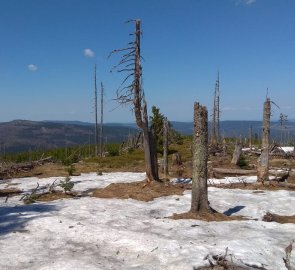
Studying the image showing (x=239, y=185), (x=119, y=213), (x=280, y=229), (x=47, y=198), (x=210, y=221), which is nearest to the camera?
(x=280, y=229)

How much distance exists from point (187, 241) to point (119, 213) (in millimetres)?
4035

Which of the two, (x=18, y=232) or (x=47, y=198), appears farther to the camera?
(x=47, y=198)

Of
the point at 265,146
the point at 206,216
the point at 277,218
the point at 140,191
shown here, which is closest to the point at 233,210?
the point at 277,218

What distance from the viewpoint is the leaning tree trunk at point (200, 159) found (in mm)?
13250

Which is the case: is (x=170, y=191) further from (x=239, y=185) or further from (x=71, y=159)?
(x=71, y=159)

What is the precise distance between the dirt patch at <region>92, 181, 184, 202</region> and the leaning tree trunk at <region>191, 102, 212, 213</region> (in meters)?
3.37

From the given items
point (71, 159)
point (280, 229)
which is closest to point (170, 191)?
point (280, 229)

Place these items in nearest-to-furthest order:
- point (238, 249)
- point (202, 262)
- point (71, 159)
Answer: point (202, 262), point (238, 249), point (71, 159)

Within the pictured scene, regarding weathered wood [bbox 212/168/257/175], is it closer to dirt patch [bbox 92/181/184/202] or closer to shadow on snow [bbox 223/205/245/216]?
dirt patch [bbox 92/181/184/202]

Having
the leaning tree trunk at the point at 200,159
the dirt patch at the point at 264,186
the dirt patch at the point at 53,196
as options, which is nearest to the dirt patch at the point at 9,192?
the dirt patch at the point at 53,196

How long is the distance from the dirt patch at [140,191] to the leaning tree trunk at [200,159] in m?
3.37

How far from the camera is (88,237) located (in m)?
10.8

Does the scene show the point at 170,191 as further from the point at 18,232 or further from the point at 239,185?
the point at 18,232

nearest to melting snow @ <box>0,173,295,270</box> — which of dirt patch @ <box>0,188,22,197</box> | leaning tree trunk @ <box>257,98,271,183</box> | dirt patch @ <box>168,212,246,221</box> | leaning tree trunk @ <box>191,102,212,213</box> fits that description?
dirt patch @ <box>168,212,246,221</box>
